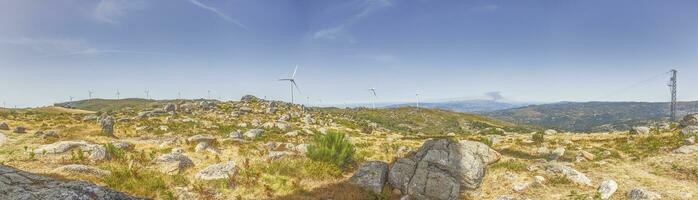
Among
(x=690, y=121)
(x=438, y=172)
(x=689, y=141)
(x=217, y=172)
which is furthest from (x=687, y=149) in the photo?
(x=217, y=172)

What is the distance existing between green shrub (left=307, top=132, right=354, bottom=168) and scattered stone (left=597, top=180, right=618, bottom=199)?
14353 mm

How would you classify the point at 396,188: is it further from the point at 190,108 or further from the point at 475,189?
the point at 190,108

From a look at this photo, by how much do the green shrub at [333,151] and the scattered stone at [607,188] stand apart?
1435 cm

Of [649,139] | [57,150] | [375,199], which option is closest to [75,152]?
[57,150]

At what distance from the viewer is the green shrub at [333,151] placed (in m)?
23.9

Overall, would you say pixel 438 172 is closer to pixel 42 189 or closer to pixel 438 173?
pixel 438 173

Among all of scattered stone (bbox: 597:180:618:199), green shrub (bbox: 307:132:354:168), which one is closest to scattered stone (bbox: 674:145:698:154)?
scattered stone (bbox: 597:180:618:199)

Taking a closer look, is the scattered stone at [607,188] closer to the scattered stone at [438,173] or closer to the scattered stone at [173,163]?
the scattered stone at [438,173]

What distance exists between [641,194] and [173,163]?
24473mm

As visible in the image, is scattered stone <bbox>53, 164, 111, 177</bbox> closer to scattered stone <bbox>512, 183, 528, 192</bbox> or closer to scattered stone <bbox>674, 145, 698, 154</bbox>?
scattered stone <bbox>512, 183, 528, 192</bbox>

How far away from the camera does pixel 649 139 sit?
3362cm

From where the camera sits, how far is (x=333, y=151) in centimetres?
2408

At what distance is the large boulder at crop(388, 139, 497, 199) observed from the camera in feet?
61.2

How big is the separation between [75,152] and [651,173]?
36.4 metres
